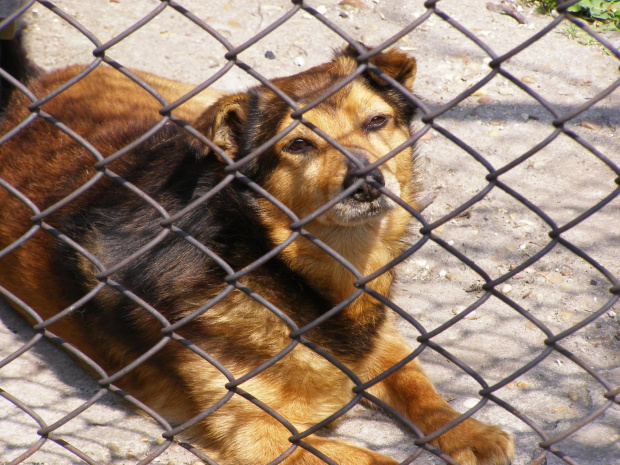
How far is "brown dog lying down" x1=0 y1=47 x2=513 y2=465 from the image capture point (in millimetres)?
3078

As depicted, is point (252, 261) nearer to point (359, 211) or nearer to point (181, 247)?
point (181, 247)

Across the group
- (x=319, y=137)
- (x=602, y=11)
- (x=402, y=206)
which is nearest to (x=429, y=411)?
(x=319, y=137)

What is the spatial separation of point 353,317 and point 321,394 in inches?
Answer: 16.2

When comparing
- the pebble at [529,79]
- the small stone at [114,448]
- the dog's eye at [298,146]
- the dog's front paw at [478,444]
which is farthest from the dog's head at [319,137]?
the pebble at [529,79]

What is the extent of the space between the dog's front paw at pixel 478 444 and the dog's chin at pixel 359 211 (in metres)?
1.05

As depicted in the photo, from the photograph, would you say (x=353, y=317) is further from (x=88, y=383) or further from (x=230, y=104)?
(x=88, y=383)

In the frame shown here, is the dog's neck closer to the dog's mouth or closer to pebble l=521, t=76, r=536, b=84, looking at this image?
the dog's mouth

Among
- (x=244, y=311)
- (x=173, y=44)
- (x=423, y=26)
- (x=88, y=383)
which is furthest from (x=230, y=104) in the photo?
(x=423, y=26)

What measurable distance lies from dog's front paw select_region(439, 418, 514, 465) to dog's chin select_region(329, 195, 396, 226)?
3.46ft

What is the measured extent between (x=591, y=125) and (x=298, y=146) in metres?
2.84

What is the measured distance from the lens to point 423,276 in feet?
14.1

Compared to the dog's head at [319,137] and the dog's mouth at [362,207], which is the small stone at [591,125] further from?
the dog's mouth at [362,207]

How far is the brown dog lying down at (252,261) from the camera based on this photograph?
3.08 meters

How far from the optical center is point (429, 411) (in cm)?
333
